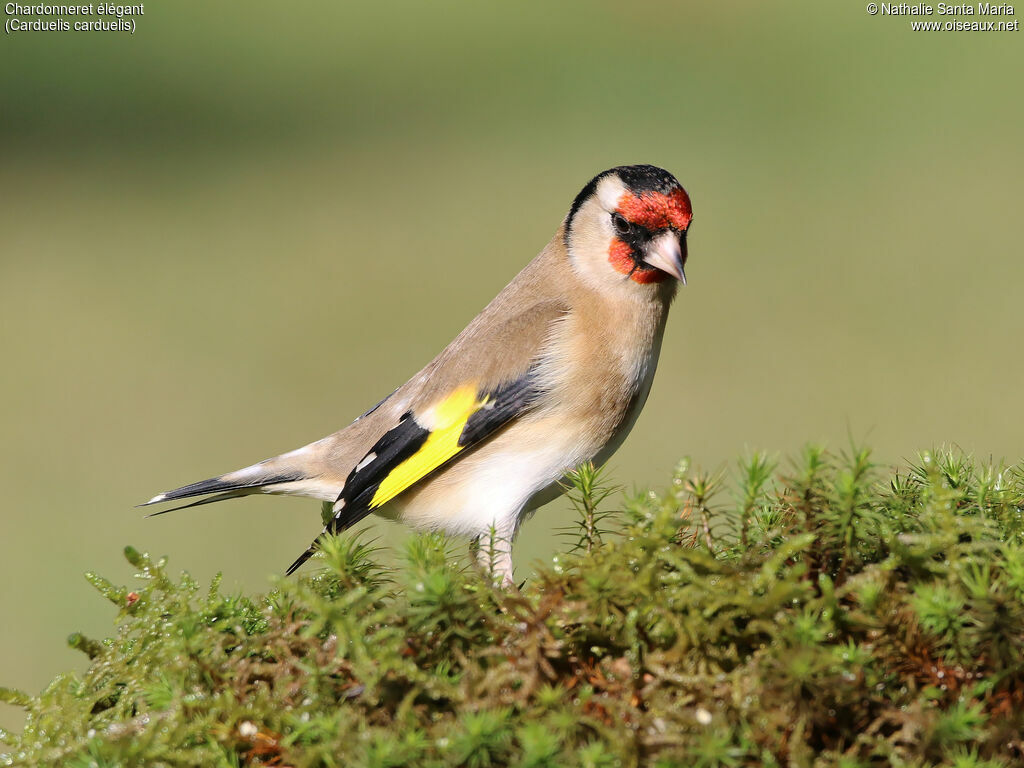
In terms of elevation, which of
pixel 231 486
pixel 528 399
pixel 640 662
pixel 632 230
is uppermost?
pixel 632 230

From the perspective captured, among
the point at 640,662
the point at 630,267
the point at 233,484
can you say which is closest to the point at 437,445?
the point at 233,484

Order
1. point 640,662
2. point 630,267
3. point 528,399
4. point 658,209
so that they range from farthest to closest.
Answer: point 630,267 → point 658,209 → point 528,399 → point 640,662

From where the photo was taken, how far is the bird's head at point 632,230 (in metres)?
3.69

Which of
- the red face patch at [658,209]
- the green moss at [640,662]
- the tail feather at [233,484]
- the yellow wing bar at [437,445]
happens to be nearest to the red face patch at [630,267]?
the red face patch at [658,209]

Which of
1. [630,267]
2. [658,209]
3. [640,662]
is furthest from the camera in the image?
[630,267]

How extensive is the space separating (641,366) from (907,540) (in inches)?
77.5

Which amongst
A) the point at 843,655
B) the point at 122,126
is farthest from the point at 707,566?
the point at 122,126

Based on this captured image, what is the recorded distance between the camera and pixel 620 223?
3.82 m

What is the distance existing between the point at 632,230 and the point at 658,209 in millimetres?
134

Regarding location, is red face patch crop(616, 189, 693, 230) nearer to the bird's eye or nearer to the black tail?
the bird's eye

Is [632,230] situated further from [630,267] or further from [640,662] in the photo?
[640,662]

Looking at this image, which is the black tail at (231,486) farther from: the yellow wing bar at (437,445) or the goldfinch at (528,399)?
Answer: the yellow wing bar at (437,445)

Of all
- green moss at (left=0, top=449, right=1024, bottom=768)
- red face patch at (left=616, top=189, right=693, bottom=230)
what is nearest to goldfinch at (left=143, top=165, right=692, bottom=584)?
red face patch at (left=616, top=189, right=693, bottom=230)

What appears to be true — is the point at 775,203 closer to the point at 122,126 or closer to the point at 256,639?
the point at 122,126
